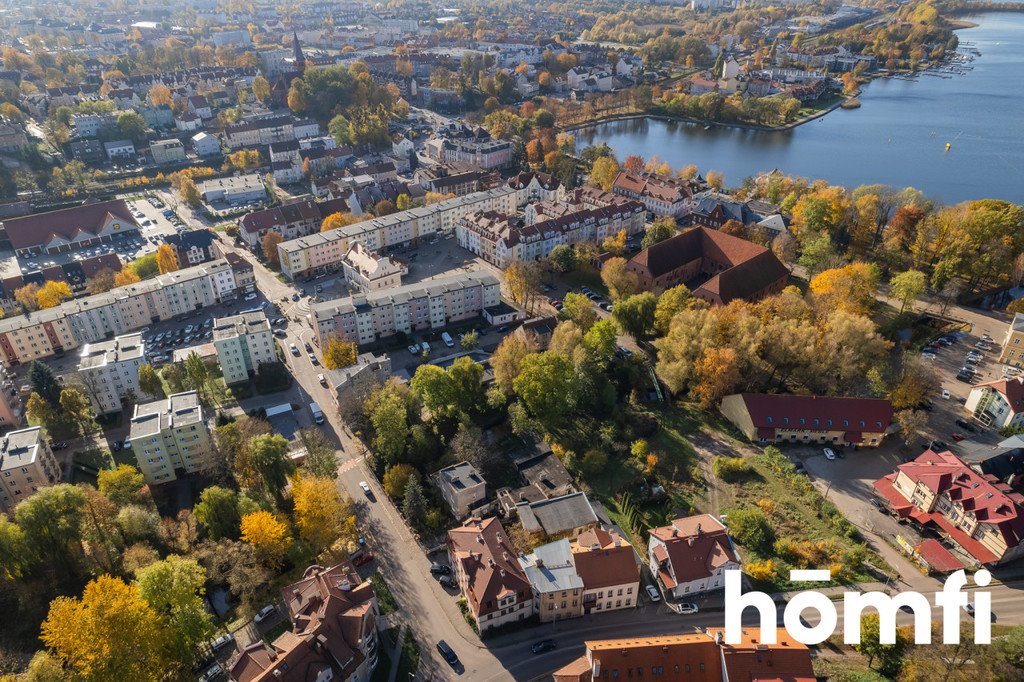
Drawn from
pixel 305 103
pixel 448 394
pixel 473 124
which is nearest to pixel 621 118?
pixel 473 124

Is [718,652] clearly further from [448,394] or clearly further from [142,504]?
[142,504]

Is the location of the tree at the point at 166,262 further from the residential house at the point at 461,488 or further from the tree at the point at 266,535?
the residential house at the point at 461,488

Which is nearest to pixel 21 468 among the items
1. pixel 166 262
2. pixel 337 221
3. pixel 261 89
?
pixel 166 262

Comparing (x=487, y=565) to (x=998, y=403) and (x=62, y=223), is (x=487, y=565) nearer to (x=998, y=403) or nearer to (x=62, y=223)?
(x=998, y=403)

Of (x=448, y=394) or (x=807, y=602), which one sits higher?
(x=448, y=394)

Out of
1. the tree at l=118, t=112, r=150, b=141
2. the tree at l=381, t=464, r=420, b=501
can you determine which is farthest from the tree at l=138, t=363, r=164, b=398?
the tree at l=118, t=112, r=150, b=141

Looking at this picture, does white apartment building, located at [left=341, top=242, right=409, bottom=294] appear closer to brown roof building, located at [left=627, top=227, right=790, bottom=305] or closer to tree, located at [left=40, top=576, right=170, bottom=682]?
brown roof building, located at [left=627, top=227, right=790, bottom=305]
